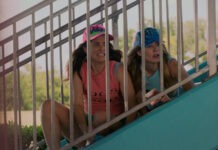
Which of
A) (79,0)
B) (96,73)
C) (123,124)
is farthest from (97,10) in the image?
(123,124)

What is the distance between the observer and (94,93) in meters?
3.65

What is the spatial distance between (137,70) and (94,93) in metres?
0.31

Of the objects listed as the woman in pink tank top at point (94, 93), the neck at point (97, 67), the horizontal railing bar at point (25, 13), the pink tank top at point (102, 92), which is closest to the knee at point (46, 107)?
the woman in pink tank top at point (94, 93)

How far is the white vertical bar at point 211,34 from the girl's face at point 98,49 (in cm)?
68

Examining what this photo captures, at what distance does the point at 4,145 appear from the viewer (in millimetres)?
2807

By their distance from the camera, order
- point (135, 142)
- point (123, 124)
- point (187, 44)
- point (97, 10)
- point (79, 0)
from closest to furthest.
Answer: point (135, 142)
point (123, 124)
point (79, 0)
point (97, 10)
point (187, 44)

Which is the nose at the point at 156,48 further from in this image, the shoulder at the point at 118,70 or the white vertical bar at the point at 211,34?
the white vertical bar at the point at 211,34

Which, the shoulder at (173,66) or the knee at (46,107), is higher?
→ the shoulder at (173,66)

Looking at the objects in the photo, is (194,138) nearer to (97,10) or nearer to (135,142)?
(135,142)

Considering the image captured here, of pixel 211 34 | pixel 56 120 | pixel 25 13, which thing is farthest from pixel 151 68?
pixel 25 13

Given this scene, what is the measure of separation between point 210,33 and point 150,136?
69 centimetres

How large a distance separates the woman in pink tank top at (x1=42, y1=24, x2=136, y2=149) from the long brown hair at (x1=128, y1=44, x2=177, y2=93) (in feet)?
0.30

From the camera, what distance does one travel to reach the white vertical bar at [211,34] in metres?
3.34

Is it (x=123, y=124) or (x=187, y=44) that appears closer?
(x=123, y=124)
